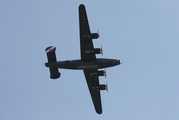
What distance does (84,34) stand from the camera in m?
46.7

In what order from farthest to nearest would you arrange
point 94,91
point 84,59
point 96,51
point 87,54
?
point 94,91
point 84,59
point 87,54
point 96,51

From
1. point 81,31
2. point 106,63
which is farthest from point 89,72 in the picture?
point 81,31

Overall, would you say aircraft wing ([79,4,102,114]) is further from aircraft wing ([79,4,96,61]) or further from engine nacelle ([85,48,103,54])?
engine nacelle ([85,48,103,54])

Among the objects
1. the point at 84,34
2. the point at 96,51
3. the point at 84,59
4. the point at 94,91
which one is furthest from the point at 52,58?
the point at 94,91

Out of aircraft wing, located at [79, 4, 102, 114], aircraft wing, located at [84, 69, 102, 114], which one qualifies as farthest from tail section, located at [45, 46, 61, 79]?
aircraft wing, located at [84, 69, 102, 114]

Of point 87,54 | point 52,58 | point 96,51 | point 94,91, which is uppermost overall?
point 96,51

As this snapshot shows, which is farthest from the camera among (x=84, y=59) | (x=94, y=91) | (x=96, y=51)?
(x=94, y=91)

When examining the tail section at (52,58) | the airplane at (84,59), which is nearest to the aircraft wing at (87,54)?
the airplane at (84,59)

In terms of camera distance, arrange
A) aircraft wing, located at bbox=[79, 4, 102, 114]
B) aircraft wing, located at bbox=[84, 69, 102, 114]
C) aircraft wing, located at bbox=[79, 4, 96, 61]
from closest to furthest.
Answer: aircraft wing, located at bbox=[79, 4, 96, 61] → aircraft wing, located at bbox=[79, 4, 102, 114] → aircraft wing, located at bbox=[84, 69, 102, 114]

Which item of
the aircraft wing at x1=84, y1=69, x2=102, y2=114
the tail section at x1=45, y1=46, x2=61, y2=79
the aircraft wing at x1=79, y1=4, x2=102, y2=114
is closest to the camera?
the aircraft wing at x1=79, y1=4, x2=102, y2=114

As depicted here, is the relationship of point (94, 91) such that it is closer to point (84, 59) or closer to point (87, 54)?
point (84, 59)

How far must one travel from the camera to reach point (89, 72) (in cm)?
5134

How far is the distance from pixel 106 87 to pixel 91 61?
22.7ft

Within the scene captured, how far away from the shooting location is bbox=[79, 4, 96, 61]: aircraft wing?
1774 inches
